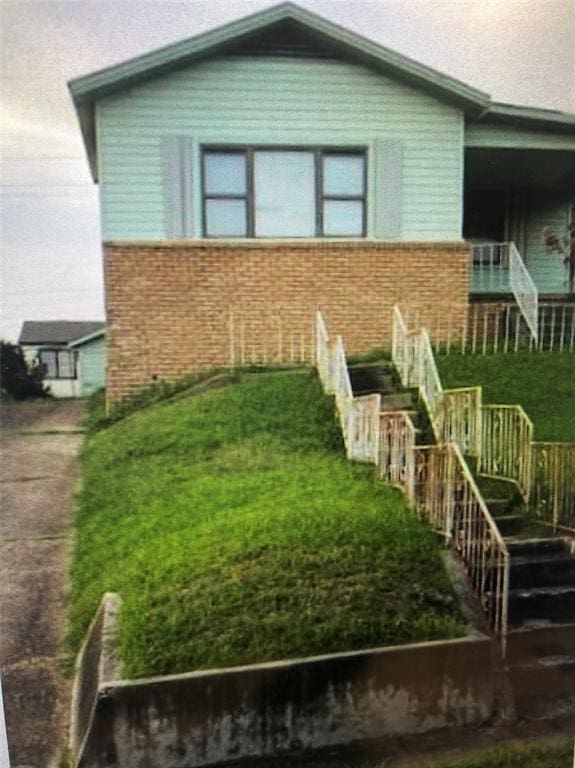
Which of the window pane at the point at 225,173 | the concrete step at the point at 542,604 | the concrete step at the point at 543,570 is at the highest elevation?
the window pane at the point at 225,173

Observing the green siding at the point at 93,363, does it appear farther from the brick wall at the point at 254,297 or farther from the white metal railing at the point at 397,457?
the white metal railing at the point at 397,457

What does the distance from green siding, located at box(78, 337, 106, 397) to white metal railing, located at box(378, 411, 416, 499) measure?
0.54 meters

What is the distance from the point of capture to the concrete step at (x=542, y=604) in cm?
131

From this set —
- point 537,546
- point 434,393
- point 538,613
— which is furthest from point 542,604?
point 434,393

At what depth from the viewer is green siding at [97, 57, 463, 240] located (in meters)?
1.22

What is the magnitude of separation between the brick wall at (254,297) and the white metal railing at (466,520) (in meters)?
0.27

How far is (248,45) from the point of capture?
122 cm

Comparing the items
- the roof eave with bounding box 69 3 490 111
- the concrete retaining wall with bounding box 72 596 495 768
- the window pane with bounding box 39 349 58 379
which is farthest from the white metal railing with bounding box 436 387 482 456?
the window pane with bounding box 39 349 58 379

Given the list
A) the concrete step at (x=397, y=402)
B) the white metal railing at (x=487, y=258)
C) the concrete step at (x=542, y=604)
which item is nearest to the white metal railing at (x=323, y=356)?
the concrete step at (x=397, y=402)

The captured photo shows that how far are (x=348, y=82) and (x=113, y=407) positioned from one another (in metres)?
0.74

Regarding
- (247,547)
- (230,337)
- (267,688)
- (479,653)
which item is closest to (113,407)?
(230,337)

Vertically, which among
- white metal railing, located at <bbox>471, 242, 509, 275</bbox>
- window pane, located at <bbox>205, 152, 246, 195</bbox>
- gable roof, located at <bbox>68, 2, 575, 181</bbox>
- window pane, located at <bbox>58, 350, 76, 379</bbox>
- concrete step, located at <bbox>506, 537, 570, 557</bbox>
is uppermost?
gable roof, located at <bbox>68, 2, 575, 181</bbox>

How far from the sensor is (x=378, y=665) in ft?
3.99

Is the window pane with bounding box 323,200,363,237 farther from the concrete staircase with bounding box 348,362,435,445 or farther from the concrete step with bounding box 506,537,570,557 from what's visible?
the concrete step with bounding box 506,537,570,557
